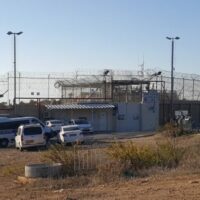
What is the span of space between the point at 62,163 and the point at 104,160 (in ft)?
5.09

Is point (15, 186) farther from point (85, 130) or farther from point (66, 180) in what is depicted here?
point (85, 130)

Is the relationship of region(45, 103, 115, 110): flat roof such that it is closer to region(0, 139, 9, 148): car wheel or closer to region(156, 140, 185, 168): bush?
region(0, 139, 9, 148): car wheel

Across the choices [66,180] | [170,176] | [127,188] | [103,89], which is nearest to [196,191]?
[127,188]

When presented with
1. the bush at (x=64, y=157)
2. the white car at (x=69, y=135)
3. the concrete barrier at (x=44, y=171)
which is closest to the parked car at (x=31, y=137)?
the white car at (x=69, y=135)

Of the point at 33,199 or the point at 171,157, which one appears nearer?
the point at 33,199

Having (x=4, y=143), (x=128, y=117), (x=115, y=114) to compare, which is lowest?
(x=4, y=143)

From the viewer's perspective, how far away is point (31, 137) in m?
44.1

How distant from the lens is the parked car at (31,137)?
43.7m

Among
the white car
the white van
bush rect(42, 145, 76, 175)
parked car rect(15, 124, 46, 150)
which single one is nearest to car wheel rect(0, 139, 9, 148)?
the white van

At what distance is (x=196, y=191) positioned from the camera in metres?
13.5

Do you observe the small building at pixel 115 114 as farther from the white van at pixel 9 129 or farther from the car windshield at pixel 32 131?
the car windshield at pixel 32 131

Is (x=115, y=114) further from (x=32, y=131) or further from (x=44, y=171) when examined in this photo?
(x=44, y=171)

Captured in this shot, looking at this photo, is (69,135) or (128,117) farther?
(128,117)

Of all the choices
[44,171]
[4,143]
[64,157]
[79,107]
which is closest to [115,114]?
[79,107]
